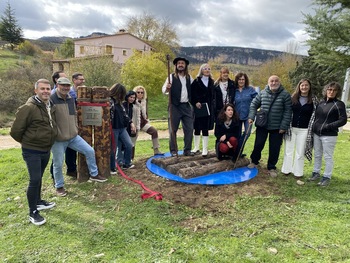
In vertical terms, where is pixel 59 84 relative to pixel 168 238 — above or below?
above

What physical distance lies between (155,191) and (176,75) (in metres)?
2.47

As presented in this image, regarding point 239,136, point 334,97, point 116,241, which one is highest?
point 334,97

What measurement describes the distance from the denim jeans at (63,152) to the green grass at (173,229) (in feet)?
1.01

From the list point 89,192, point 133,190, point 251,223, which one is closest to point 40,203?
point 89,192

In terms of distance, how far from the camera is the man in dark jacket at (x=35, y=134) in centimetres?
369

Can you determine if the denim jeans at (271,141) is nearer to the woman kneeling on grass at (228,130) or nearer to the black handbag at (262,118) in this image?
the black handbag at (262,118)

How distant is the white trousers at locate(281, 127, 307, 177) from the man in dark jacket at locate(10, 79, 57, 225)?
4.38 m

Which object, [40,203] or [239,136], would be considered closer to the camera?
[40,203]

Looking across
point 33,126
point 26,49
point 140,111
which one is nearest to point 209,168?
point 140,111

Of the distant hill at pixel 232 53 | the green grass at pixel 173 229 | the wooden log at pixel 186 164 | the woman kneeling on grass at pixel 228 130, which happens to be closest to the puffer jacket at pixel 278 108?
the woman kneeling on grass at pixel 228 130

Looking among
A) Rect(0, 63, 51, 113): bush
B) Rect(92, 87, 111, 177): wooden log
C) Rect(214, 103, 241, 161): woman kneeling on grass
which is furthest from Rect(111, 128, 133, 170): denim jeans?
Rect(0, 63, 51, 113): bush

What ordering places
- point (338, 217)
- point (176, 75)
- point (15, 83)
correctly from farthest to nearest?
point (15, 83) → point (176, 75) → point (338, 217)

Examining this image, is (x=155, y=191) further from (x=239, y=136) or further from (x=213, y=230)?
(x=239, y=136)

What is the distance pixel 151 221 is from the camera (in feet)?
12.9
